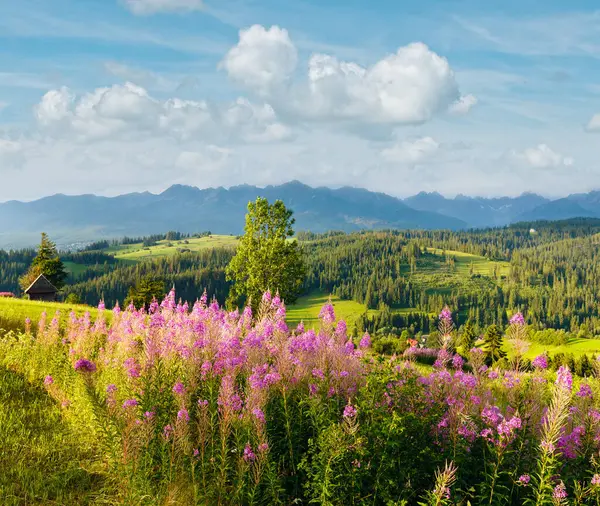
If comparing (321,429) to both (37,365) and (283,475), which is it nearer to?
(283,475)

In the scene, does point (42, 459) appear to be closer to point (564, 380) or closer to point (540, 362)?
point (564, 380)

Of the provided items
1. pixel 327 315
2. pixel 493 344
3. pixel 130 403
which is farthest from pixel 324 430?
pixel 493 344

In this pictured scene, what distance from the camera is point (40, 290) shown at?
50375 millimetres

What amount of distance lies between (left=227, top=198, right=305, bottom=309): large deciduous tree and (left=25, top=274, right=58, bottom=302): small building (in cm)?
2509

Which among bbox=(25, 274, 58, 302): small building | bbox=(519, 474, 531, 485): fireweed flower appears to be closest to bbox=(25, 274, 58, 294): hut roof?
bbox=(25, 274, 58, 302): small building

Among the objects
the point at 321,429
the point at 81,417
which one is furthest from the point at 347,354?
the point at 81,417

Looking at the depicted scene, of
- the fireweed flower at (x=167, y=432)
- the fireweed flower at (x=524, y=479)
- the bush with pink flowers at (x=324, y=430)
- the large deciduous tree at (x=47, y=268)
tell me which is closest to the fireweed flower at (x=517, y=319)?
the bush with pink flowers at (x=324, y=430)

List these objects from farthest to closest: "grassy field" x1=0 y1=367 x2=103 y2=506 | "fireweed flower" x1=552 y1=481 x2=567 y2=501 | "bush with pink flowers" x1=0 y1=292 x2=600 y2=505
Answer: "grassy field" x1=0 y1=367 x2=103 y2=506 → "bush with pink flowers" x1=0 y1=292 x2=600 y2=505 → "fireweed flower" x1=552 y1=481 x2=567 y2=501

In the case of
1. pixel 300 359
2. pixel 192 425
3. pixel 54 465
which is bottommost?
pixel 54 465

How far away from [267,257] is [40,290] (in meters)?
29.5

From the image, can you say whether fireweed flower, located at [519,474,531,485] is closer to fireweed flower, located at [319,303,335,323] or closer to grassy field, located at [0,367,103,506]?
fireweed flower, located at [319,303,335,323]

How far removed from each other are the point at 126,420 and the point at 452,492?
4.83 metres

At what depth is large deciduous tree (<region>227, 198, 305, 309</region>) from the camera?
3653cm

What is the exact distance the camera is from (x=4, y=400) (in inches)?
405
